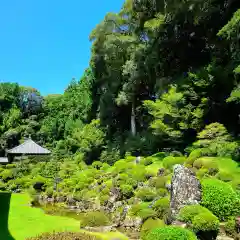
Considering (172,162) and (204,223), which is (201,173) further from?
(204,223)

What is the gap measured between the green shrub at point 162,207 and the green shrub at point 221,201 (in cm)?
201

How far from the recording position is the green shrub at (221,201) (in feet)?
27.8

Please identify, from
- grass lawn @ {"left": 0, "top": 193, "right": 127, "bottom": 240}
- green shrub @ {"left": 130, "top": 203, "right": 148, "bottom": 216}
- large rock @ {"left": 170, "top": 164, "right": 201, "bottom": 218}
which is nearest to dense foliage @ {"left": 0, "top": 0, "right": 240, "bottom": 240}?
green shrub @ {"left": 130, "top": 203, "right": 148, "bottom": 216}

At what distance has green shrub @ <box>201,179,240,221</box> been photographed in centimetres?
848

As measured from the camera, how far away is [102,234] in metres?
10.2

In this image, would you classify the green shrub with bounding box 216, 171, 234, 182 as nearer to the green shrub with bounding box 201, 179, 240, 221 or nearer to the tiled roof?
the green shrub with bounding box 201, 179, 240, 221

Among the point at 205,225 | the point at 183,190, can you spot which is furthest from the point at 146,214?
the point at 205,225

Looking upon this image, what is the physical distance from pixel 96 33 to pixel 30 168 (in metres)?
15.3

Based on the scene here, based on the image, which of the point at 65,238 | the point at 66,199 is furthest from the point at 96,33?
the point at 65,238

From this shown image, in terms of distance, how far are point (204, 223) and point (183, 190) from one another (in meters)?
1.37

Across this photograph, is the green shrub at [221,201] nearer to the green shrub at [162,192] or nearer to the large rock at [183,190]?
the large rock at [183,190]

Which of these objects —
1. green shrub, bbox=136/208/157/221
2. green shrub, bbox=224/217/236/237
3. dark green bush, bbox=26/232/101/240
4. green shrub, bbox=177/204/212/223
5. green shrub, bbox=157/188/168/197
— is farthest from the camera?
green shrub, bbox=157/188/168/197

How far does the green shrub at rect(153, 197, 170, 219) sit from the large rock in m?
1.71

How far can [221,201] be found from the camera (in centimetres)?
846
